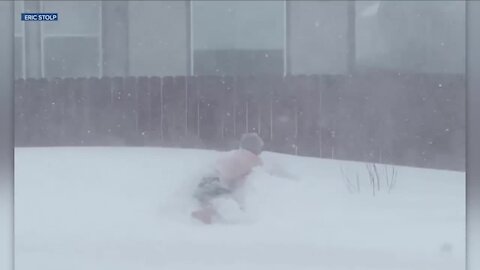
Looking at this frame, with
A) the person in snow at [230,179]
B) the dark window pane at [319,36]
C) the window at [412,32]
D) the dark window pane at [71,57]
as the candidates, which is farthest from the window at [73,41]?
the window at [412,32]

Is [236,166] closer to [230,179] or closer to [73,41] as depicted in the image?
[230,179]

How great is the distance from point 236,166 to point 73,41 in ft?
3.71

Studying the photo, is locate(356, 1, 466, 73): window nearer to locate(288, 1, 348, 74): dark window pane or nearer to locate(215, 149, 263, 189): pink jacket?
locate(288, 1, 348, 74): dark window pane

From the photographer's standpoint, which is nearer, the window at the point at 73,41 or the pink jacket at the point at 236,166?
the pink jacket at the point at 236,166

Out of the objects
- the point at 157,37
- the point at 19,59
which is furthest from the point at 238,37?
the point at 19,59

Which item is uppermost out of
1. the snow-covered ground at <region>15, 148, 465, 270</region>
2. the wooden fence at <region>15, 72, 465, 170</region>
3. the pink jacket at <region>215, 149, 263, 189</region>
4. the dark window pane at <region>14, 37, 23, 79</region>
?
the dark window pane at <region>14, 37, 23, 79</region>

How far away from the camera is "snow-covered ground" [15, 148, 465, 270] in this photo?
3131 mm

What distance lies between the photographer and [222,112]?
3.11 metres

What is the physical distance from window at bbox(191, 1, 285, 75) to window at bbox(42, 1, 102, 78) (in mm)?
529

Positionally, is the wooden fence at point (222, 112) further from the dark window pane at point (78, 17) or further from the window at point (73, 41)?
the dark window pane at point (78, 17)

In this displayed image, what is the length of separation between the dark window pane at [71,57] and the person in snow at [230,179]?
0.81 meters

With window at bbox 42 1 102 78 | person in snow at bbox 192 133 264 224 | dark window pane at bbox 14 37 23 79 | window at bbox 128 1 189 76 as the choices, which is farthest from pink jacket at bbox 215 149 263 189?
dark window pane at bbox 14 37 23 79

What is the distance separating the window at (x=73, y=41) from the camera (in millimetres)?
3205

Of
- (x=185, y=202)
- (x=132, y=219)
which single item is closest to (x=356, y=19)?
(x=185, y=202)
